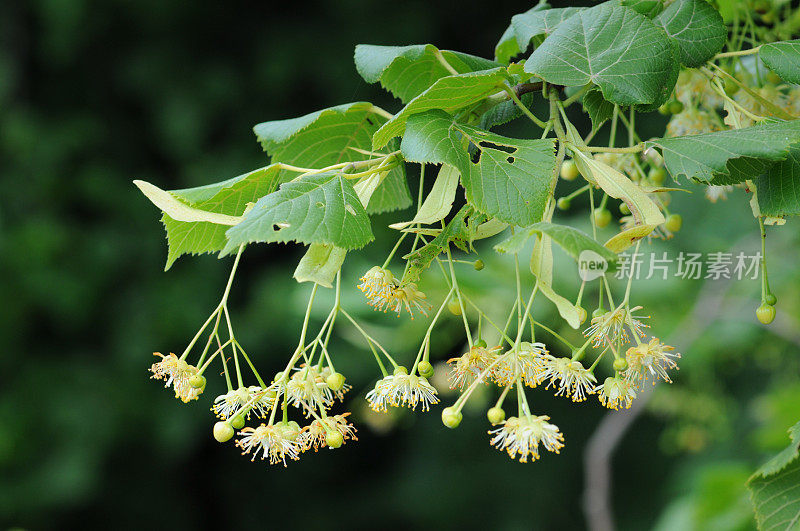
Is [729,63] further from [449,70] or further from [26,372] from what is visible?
[26,372]

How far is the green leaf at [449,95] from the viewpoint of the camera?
47 cm

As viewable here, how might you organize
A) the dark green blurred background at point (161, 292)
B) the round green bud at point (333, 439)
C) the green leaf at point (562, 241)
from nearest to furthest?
the green leaf at point (562, 241), the round green bud at point (333, 439), the dark green blurred background at point (161, 292)

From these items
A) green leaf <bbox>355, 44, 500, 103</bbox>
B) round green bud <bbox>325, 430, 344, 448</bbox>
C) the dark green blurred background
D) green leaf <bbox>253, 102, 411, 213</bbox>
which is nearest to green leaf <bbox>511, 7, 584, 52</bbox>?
green leaf <bbox>355, 44, 500, 103</bbox>

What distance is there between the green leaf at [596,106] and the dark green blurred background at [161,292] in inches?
78.7

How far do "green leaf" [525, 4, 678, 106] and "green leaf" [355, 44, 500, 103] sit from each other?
0.34 ft

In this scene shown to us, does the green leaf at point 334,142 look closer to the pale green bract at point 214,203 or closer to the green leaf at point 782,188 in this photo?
the pale green bract at point 214,203

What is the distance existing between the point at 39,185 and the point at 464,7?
5.77ft

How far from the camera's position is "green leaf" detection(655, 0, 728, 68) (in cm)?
57

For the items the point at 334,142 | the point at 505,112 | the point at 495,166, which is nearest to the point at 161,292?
the point at 334,142

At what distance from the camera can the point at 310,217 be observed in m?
0.44

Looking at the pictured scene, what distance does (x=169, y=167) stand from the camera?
2984mm

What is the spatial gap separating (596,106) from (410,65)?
0.20 metres

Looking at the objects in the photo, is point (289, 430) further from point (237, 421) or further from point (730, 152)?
point (730, 152)

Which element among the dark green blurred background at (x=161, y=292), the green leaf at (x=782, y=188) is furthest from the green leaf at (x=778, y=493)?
the dark green blurred background at (x=161, y=292)
